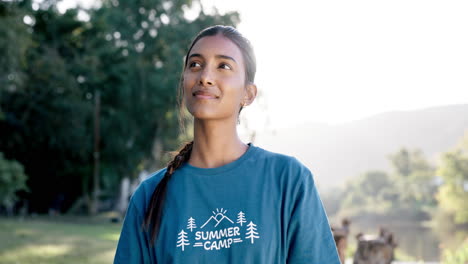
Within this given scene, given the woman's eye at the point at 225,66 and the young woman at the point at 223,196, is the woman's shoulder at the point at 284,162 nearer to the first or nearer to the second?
the young woman at the point at 223,196

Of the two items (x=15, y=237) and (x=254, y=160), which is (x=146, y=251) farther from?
(x=15, y=237)

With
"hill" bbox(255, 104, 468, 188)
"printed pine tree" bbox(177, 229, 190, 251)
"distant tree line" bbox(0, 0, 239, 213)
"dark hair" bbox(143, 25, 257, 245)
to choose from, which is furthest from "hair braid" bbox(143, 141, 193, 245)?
"hill" bbox(255, 104, 468, 188)

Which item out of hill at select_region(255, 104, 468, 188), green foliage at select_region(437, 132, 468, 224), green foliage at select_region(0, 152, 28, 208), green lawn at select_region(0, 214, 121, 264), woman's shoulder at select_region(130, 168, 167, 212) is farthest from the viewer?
hill at select_region(255, 104, 468, 188)

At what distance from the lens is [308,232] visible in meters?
1.74

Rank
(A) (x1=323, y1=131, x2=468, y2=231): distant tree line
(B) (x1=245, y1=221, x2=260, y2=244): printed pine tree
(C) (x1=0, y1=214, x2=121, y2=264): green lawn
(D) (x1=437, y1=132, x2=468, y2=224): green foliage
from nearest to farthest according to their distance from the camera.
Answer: (B) (x1=245, y1=221, x2=260, y2=244): printed pine tree
(C) (x1=0, y1=214, x2=121, y2=264): green lawn
(D) (x1=437, y1=132, x2=468, y2=224): green foliage
(A) (x1=323, y1=131, x2=468, y2=231): distant tree line

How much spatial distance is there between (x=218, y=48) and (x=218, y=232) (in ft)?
2.01

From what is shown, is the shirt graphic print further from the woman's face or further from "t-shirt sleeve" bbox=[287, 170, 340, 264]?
the woman's face

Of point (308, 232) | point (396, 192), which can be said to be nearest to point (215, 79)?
point (308, 232)

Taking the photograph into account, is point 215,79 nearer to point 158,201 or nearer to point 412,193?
point 158,201

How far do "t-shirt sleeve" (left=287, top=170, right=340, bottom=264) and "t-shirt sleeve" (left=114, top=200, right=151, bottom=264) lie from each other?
1.64ft

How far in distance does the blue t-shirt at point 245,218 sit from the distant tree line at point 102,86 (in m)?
21.4

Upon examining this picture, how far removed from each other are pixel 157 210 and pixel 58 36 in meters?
23.7

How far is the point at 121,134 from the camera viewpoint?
25.9 m

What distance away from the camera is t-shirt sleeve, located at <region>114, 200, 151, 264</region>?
1.90m
